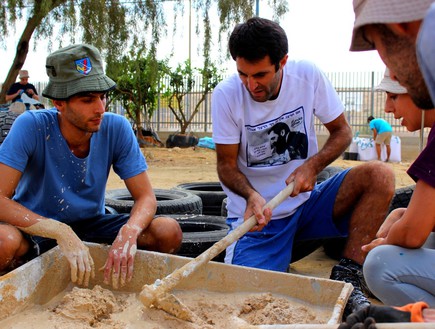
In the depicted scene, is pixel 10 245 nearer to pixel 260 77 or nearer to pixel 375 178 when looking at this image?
pixel 260 77

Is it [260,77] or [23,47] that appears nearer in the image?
[260,77]

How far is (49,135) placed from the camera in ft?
10.5

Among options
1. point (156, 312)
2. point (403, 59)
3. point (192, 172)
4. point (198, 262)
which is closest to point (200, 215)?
point (198, 262)

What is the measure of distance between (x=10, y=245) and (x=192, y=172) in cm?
785

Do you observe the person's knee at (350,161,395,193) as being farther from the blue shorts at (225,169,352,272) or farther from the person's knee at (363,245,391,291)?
the person's knee at (363,245,391,291)

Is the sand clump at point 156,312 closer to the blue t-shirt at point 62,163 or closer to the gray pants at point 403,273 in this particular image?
the gray pants at point 403,273

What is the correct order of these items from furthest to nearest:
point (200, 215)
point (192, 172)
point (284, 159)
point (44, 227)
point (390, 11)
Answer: point (192, 172)
point (200, 215)
point (284, 159)
point (44, 227)
point (390, 11)

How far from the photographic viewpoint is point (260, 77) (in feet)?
10.7

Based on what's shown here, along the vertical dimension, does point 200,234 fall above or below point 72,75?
below

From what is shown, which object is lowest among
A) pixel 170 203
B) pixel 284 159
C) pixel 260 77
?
pixel 170 203

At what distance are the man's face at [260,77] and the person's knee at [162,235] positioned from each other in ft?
2.91

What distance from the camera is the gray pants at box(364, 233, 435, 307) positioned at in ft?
7.66

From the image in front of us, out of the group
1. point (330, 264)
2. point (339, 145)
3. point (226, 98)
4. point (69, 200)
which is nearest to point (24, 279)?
point (69, 200)

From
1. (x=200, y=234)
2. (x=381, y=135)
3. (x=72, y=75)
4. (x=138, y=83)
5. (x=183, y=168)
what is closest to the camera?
(x=72, y=75)
